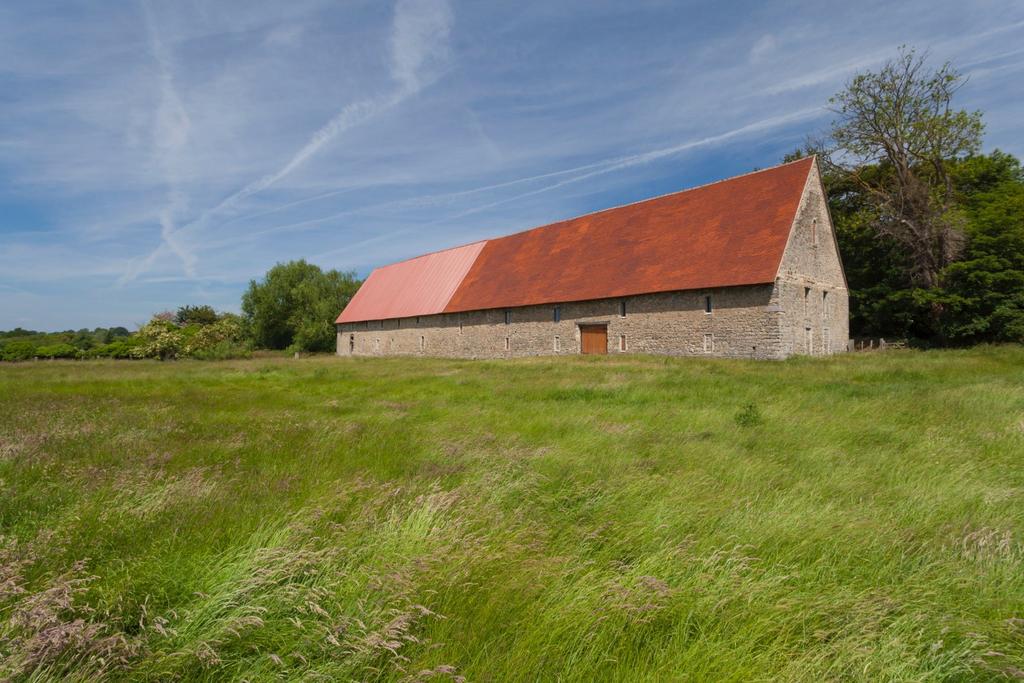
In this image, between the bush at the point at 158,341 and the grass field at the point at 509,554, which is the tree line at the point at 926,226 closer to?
the grass field at the point at 509,554

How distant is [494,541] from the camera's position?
11.0ft

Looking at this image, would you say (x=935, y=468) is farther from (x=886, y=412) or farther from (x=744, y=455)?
(x=886, y=412)

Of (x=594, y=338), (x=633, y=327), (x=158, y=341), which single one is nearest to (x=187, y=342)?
(x=158, y=341)

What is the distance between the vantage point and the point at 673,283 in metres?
24.1

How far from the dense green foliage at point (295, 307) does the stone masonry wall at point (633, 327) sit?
18.9 meters

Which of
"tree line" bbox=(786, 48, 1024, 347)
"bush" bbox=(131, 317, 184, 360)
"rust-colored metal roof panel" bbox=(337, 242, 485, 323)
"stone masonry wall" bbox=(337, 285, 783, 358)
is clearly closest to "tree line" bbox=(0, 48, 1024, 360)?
"tree line" bbox=(786, 48, 1024, 347)

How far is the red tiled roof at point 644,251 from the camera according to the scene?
23.2 meters

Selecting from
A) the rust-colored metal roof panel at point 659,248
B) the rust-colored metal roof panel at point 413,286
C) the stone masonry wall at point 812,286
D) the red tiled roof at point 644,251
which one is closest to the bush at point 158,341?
the rust-colored metal roof panel at point 413,286

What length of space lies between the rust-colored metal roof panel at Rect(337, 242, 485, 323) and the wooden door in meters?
12.6

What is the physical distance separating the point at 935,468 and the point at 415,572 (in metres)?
5.58

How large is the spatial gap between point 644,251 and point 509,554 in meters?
26.1

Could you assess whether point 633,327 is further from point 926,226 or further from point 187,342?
point 187,342

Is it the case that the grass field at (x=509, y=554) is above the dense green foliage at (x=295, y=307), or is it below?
below

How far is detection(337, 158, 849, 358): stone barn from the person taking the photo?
22.4 m
